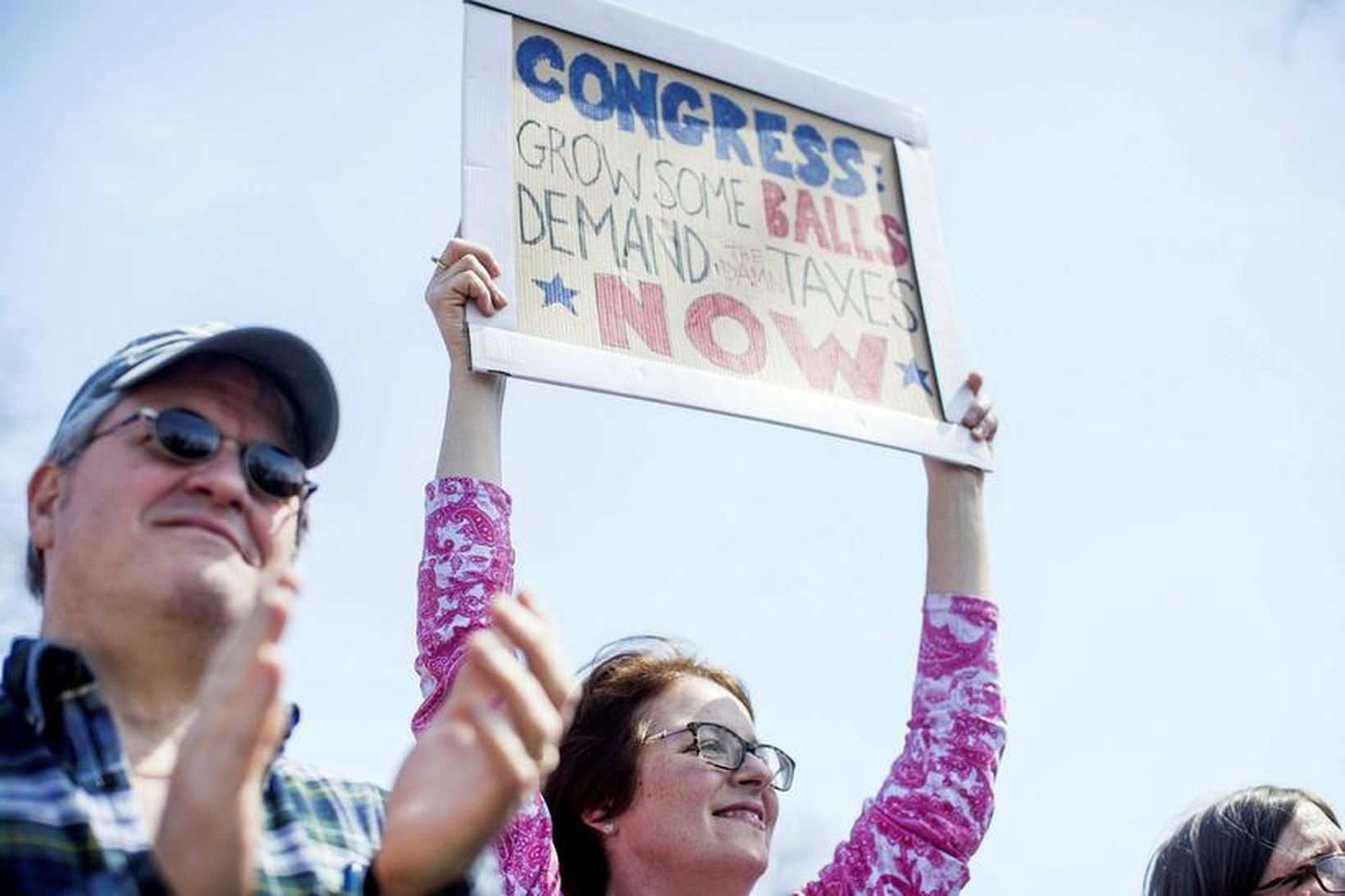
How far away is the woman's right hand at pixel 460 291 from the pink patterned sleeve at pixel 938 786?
4.31 feet

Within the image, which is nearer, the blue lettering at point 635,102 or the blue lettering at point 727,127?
the blue lettering at point 635,102

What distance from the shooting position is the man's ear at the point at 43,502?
2.29m

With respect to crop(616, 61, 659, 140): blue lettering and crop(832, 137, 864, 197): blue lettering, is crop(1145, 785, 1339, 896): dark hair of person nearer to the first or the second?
crop(832, 137, 864, 197): blue lettering

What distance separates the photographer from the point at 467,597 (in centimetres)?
319

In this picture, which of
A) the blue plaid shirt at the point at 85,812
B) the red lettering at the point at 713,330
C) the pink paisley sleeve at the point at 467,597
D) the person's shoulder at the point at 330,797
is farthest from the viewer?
the red lettering at the point at 713,330

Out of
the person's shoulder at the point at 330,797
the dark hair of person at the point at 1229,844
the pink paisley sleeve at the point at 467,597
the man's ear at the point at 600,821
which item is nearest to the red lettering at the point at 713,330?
the pink paisley sleeve at the point at 467,597

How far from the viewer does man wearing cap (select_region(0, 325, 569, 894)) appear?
1569 mm

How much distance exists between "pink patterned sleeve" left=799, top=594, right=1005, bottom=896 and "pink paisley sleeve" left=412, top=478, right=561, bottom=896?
2.33 ft

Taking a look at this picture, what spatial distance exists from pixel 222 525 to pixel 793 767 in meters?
2.01

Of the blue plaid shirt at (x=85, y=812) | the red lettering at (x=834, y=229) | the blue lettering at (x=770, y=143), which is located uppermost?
the blue lettering at (x=770, y=143)

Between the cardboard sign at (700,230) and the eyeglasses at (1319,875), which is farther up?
the cardboard sign at (700,230)

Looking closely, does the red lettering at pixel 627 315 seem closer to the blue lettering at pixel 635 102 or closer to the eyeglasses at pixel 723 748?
the blue lettering at pixel 635 102

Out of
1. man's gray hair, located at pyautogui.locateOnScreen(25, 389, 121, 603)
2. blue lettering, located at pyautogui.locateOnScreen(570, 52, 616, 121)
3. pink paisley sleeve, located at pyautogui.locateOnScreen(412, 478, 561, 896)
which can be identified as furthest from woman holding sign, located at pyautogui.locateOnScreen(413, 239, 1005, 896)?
man's gray hair, located at pyautogui.locateOnScreen(25, 389, 121, 603)

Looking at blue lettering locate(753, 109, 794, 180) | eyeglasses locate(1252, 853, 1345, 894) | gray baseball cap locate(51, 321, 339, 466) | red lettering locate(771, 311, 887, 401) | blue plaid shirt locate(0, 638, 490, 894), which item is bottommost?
eyeglasses locate(1252, 853, 1345, 894)
